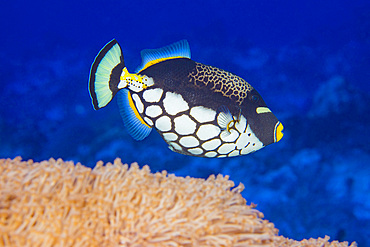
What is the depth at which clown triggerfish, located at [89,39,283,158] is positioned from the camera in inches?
75.3

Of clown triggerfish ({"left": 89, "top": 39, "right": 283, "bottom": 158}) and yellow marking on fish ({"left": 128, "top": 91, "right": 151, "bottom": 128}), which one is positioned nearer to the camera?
clown triggerfish ({"left": 89, "top": 39, "right": 283, "bottom": 158})

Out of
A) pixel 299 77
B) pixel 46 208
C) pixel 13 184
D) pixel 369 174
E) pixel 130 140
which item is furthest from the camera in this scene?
pixel 299 77

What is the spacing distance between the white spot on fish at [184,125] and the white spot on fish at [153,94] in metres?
0.19

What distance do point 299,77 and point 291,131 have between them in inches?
64.9

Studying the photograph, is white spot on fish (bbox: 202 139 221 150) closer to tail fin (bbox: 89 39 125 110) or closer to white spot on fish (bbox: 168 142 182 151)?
white spot on fish (bbox: 168 142 182 151)

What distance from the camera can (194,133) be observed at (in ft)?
6.44

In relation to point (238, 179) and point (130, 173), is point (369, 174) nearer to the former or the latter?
point (238, 179)

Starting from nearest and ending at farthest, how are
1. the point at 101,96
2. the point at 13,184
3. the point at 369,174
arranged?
the point at 13,184 → the point at 101,96 → the point at 369,174

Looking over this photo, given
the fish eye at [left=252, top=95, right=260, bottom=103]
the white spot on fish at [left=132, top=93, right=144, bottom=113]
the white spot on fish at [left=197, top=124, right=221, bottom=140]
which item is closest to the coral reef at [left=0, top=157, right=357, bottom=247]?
the white spot on fish at [left=197, top=124, right=221, bottom=140]

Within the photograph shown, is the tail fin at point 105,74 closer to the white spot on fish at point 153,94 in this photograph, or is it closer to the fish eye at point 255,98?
the white spot on fish at point 153,94

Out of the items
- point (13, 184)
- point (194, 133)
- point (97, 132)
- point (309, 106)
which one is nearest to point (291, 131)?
point (309, 106)

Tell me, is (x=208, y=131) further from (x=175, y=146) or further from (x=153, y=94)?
(x=153, y=94)

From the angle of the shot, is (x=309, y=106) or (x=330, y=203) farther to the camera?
(x=309, y=106)

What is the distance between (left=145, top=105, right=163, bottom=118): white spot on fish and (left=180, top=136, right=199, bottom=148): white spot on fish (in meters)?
0.24
